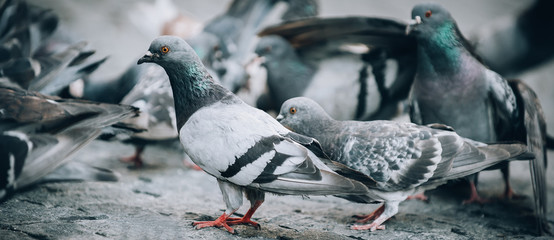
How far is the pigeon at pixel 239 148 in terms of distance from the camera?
2.60 m

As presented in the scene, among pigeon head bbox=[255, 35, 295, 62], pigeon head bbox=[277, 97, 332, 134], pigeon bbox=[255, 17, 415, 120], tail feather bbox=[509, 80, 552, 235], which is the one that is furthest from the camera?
pigeon head bbox=[255, 35, 295, 62]

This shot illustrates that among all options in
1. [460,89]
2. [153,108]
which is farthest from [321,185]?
[153,108]

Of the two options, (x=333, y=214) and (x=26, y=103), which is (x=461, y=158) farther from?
(x=26, y=103)

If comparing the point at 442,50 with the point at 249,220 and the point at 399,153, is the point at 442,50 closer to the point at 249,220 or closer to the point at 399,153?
the point at 399,153

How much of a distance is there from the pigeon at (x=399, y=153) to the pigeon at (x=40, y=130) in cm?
124

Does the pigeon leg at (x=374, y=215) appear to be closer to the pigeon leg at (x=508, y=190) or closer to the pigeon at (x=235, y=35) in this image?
the pigeon leg at (x=508, y=190)

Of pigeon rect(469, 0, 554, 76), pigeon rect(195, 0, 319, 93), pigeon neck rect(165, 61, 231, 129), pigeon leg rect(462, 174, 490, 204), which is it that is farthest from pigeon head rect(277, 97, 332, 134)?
pigeon rect(469, 0, 554, 76)

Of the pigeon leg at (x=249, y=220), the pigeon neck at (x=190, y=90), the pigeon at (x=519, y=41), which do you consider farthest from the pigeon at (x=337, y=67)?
the pigeon leg at (x=249, y=220)

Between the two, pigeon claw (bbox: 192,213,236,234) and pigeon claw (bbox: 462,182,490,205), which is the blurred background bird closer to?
pigeon claw (bbox: 192,213,236,234)

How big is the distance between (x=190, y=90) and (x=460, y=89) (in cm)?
187

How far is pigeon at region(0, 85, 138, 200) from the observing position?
9.34ft

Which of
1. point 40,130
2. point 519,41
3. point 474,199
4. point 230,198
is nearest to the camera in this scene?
point 230,198

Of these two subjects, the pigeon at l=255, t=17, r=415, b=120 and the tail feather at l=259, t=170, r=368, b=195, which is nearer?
the tail feather at l=259, t=170, r=368, b=195

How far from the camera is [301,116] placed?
3170 millimetres
